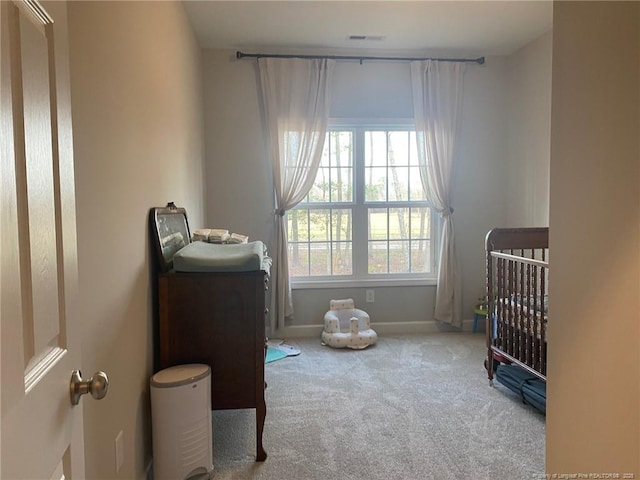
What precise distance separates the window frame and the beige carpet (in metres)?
0.87

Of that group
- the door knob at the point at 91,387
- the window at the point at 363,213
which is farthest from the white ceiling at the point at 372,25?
the door knob at the point at 91,387

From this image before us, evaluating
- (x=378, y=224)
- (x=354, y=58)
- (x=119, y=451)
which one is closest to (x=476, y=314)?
(x=378, y=224)

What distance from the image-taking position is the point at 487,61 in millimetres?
4016

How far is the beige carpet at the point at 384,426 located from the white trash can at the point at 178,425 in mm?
204

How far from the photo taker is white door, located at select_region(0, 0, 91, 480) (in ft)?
1.88

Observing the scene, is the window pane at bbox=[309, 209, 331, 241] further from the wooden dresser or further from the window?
the wooden dresser

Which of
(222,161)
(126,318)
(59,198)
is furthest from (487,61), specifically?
(59,198)

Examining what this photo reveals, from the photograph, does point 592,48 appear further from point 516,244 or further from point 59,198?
point 516,244

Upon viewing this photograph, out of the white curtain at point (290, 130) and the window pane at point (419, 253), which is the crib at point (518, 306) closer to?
the window pane at point (419, 253)

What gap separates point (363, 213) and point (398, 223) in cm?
35

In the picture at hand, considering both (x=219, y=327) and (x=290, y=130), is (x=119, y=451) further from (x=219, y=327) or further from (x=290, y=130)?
(x=290, y=130)

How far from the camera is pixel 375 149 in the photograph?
405 centimetres

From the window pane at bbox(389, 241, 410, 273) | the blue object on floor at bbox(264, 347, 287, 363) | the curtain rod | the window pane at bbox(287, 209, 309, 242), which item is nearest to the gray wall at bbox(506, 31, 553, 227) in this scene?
the curtain rod

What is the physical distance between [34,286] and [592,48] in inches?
44.4
